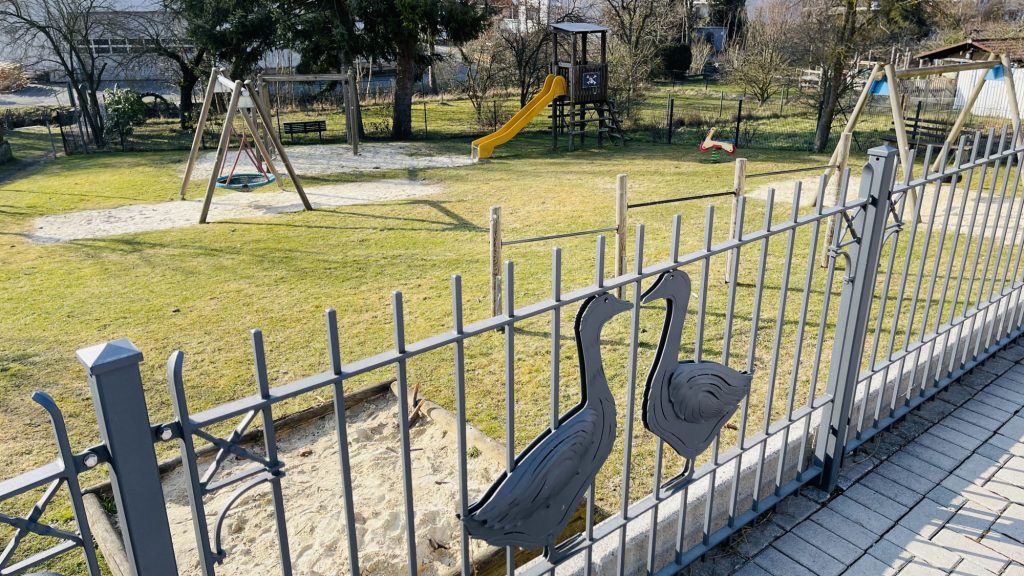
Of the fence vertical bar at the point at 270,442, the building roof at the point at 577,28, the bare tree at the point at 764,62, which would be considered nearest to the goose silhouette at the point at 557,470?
the fence vertical bar at the point at 270,442

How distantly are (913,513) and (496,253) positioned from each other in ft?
10.5

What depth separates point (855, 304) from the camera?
3059mm

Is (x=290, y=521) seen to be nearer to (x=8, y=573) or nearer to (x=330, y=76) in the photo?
(x=8, y=573)

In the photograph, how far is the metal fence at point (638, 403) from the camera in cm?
140

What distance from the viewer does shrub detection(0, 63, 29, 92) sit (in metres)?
22.7

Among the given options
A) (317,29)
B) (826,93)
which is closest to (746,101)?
(826,93)

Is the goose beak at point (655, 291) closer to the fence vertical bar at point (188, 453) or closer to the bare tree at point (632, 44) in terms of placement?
the fence vertical bar at point (188, 453)

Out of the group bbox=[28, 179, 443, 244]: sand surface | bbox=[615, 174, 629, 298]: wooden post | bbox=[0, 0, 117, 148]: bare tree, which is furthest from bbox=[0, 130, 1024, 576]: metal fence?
bbox=[0, 0, 117, 148]: bare tree

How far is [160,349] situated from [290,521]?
2.95m

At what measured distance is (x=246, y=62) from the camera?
1827 cm

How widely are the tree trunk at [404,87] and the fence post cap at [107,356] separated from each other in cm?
1761

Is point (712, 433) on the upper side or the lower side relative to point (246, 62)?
lower

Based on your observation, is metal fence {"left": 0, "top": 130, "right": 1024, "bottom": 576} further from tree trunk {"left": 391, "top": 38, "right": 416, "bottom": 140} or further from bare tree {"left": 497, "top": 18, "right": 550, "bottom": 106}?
bare tree {"left": 497, "top": 18, "right": 550, "bottom": 106}

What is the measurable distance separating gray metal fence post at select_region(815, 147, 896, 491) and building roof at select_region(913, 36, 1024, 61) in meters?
9.29
